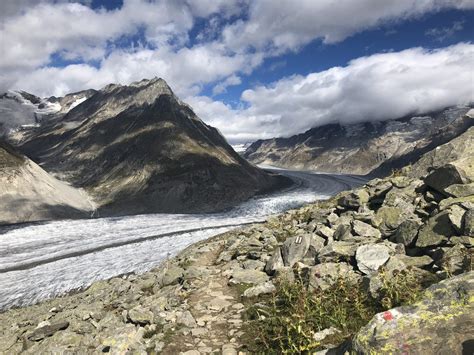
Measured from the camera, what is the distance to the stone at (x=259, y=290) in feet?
42.8

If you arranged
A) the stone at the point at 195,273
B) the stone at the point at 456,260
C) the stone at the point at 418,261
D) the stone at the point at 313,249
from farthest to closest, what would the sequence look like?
the stone at the point at 195,273, the stone at the point at 313,249, the stone at the point at 418,261, the stone at the point at 456,260

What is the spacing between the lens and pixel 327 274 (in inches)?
476

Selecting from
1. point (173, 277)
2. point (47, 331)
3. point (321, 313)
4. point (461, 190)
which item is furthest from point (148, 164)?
point (321, 313)

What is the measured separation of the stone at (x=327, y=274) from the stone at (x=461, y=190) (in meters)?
4.87

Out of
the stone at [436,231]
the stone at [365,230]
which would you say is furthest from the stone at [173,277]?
the stone at [436,231]

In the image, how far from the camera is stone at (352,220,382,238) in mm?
14484

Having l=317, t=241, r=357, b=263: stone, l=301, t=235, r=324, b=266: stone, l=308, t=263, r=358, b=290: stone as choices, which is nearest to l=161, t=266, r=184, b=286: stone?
l=301, t=235, r=324, b=266: stone

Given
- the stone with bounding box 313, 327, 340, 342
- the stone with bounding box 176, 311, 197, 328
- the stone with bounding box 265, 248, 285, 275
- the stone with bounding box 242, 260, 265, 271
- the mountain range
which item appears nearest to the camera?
the stone with bounding box 313, 327, 340, 342

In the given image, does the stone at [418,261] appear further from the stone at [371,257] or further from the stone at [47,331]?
the stone at [47,331]

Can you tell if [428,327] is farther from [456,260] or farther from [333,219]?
[333,219]

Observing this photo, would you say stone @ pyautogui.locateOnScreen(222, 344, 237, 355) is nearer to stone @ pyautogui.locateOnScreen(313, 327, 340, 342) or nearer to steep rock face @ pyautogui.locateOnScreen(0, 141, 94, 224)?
stone @ pyautogui.locateOnScreen(313, 327, 340, 342)

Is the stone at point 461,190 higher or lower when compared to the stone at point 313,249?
higher

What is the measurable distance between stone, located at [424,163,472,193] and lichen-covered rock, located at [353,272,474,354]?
8.49m

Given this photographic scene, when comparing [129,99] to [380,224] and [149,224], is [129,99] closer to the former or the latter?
[149,224]
